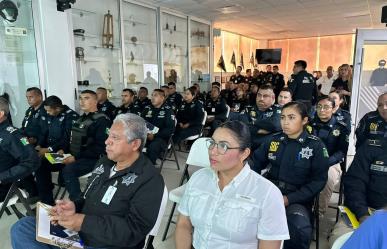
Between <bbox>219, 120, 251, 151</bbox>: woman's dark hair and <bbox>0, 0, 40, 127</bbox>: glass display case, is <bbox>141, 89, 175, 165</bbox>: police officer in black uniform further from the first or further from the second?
<bbox>219, 120, 251, 151</bbox>: woman's dark hair

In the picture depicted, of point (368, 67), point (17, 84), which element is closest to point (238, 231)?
point (368, 67)

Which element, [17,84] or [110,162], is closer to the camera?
[110,162]

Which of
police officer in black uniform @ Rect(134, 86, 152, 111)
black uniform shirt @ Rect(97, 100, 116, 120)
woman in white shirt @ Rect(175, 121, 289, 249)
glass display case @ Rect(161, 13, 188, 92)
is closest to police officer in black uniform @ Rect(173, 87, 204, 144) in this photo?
police officer in black uniform @ Rect(134, 86, 152, 111)

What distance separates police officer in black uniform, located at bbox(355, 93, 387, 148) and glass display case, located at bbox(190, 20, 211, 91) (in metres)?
5.71

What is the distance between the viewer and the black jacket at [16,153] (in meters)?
2.35

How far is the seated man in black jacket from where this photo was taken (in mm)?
1370

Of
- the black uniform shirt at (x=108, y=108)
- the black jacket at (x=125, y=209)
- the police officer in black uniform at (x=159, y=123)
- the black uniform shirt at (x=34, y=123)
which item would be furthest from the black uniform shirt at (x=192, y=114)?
the black jacket at (x=125, y=209)

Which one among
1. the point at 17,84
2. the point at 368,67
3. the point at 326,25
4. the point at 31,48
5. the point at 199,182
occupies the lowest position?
the point at 199,182

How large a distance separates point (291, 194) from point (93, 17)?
479 centimetres

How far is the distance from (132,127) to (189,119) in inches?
141

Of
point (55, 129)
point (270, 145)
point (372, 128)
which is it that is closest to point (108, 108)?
point (55, 129)

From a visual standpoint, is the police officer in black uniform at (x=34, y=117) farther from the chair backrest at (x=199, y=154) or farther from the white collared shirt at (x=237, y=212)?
the white collared shirt at (x=237, y=212)

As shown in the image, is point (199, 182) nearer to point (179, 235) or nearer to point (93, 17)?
point (179, 235)

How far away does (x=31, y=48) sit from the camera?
4.30 metres
